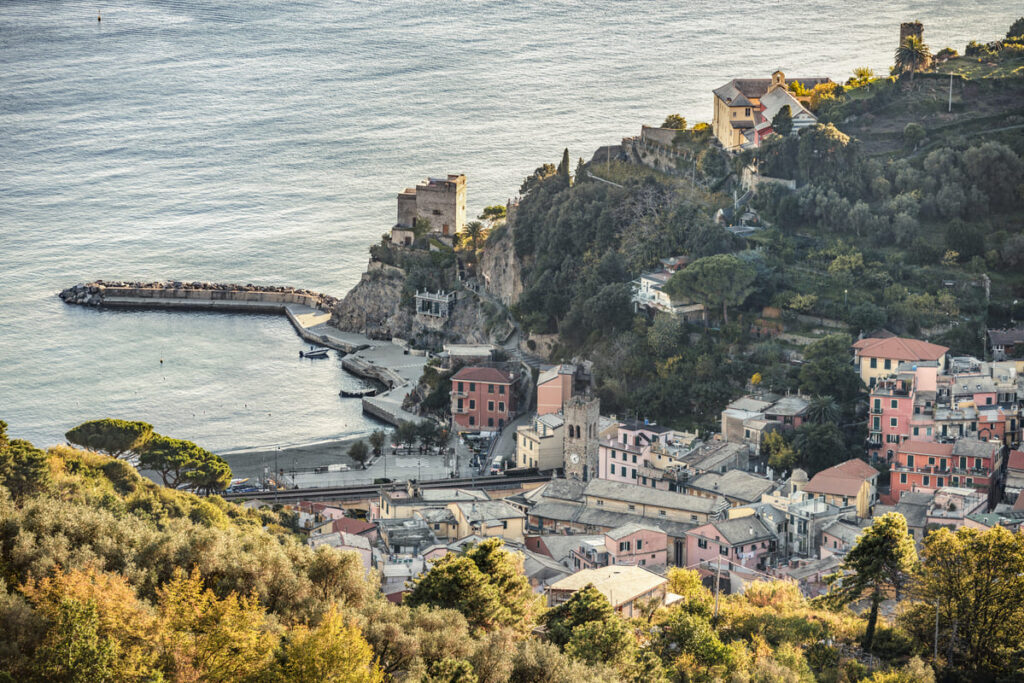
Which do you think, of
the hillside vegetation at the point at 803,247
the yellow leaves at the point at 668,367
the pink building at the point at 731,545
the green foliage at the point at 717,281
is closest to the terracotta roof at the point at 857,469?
the hillside vegetation at the point at 803,247

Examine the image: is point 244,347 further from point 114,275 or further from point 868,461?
point 868,461

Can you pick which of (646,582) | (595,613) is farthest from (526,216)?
(595,613)

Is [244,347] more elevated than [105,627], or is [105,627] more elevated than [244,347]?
[105,627]

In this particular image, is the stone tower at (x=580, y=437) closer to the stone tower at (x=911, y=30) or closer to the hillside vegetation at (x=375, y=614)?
the hillside vegetation at (x=375, y=614)

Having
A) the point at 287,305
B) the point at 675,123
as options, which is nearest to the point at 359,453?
the point at 675,123

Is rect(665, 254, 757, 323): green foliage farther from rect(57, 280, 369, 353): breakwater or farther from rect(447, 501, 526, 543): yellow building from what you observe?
rect(57, 280, 369, 353): breakwater

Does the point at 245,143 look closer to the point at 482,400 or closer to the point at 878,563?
the point at 482,400
